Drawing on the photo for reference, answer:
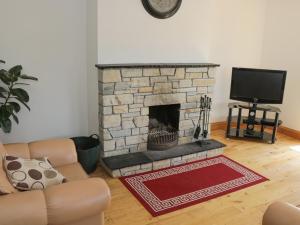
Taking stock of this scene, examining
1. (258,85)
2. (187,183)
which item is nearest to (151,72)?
(187,183)

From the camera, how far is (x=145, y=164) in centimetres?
316

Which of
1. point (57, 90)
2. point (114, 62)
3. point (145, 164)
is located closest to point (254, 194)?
point (145, 164)

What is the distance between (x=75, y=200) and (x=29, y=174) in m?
0.45

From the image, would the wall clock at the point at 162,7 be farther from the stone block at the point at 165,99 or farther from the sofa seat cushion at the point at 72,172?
the sofa seat cushion at the point at 72,172

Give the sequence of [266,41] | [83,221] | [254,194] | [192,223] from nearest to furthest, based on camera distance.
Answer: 1. [83,221]
2. [192,223]
3. [254,194]
4. [266,41]

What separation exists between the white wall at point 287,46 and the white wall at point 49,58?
125 inches

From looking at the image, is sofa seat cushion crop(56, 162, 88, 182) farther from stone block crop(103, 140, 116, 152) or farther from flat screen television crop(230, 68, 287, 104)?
flat screen television crop(230, 68, 287, 104)

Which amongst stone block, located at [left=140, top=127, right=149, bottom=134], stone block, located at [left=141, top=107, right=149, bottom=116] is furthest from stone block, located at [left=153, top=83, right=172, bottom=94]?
stone block, located at [left=140, top=127, right=149, bottom=134]

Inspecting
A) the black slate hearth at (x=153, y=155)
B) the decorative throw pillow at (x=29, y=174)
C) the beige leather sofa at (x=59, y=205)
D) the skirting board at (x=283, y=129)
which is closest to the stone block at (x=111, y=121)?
the black slate hearth at (x=153, y=155)

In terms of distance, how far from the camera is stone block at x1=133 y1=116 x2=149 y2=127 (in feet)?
10.9

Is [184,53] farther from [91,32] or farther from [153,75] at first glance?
[91,32]

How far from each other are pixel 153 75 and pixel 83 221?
1.97 m

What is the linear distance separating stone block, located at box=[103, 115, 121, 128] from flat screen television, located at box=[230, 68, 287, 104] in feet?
6.45

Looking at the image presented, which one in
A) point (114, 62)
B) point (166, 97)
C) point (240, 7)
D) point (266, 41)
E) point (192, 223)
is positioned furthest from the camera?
point (266, 41)
